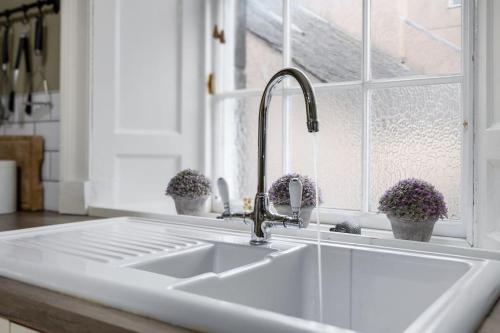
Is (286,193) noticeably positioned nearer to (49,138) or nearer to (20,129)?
(49,138)

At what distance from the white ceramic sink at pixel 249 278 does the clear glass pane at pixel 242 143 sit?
0.64 m

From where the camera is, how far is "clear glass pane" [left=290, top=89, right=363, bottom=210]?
65.2 inches

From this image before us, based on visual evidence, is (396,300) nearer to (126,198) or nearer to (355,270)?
(355,270)

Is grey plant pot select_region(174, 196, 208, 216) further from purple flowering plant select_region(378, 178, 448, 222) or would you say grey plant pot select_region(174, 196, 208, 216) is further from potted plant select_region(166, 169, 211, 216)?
purple flowering plant select_region(378, 178, 448, 222)

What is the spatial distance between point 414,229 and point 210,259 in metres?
0.49

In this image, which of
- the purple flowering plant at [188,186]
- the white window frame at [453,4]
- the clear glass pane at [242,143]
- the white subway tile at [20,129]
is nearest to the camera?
the white window frame at [453,4]

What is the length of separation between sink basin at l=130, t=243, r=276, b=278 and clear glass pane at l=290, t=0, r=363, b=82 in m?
0.84

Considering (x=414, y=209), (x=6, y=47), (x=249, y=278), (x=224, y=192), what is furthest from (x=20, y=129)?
(x=414, y=209)

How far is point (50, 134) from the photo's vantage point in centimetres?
190

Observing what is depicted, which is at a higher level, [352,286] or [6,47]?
[6,47]

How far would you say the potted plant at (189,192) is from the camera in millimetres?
1582

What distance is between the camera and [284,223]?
1092mm

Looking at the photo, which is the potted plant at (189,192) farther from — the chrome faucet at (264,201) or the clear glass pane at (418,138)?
the clear glass pane at (418,138)

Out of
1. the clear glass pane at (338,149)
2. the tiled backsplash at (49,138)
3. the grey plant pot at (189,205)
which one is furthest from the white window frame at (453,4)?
the tiled backsplash at (49,138)
